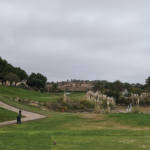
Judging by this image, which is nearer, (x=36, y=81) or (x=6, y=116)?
(x=6, y=116)

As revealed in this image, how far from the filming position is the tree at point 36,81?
87.4 m

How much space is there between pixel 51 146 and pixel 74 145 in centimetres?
91

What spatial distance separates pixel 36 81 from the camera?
286 ft

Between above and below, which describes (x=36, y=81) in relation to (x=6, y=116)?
above

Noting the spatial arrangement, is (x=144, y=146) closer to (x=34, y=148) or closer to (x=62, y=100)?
(x=34, y=148)

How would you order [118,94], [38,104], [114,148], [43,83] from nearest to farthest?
[114,148]
[38,104]
[118,94]
[43,83]

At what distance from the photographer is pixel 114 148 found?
26.1 feet

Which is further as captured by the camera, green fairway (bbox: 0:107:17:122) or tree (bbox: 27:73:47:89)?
tree (bbox: 27:73:47:89)

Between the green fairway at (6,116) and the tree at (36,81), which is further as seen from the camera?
the tree at (36,81)

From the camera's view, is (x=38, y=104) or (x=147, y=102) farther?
(x=147, y=102)

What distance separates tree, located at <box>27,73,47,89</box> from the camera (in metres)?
87.4

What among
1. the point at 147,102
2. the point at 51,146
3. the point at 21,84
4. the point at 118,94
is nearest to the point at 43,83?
the point at 21,84

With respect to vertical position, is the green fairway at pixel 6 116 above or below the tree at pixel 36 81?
below

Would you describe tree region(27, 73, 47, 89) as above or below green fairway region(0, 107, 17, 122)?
above
